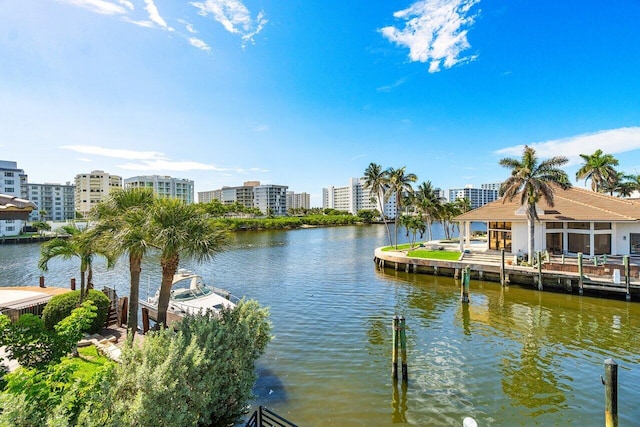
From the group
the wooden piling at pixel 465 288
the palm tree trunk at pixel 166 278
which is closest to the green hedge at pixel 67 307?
the palm tree trunk at pixel 166 278

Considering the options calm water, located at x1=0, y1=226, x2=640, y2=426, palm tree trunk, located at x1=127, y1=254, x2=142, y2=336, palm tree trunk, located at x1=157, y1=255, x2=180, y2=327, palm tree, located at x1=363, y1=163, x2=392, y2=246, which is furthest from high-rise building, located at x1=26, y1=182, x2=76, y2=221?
palm tree trunk, located at x1=157, y1=255, x2=180, y2=327

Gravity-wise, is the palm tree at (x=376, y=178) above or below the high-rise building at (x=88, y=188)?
below

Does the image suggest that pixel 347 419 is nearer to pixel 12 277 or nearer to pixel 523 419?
pixel 523 419

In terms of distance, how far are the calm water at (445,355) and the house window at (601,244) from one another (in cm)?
1039

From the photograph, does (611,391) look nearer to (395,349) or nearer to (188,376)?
(395,349)

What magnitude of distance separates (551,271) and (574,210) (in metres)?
10.5

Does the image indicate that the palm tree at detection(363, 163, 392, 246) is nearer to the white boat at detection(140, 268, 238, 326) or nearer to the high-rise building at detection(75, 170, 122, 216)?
the white boat at detection(140, 268, 238, 326)

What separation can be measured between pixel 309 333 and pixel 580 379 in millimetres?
11250

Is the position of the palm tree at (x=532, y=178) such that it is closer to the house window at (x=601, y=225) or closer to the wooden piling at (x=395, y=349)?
the house window at (x=601, y=225)

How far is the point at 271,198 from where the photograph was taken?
18975cm

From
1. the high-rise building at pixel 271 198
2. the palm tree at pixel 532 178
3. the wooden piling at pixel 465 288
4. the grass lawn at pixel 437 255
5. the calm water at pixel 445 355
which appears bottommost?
the calm water at pixel 445 355

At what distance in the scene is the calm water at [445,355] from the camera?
10484 mm

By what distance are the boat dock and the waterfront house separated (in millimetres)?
2437

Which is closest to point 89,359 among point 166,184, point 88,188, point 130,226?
point 130,226
